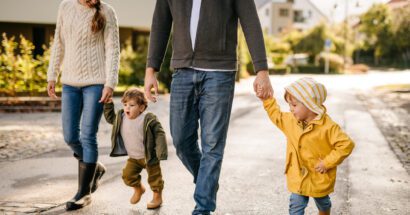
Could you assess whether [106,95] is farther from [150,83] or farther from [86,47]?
[150,83]

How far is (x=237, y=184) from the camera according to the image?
5.80 meters

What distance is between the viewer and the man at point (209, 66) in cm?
392

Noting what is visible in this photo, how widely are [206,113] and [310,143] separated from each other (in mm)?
758

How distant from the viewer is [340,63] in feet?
152

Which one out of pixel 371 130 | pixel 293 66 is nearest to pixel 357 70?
pixel 293 66

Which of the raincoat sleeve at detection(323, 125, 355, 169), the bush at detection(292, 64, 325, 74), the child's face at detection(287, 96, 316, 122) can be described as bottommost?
the bush at detection(292, 64, 325, 74)

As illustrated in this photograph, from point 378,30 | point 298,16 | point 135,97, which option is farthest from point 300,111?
point 298,16

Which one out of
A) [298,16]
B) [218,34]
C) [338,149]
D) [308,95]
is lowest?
[338,149]

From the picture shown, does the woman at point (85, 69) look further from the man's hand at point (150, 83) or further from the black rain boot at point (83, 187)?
the man's hand at point (150, 83)

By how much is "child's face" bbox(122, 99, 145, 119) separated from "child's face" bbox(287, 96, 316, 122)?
1.37 metres

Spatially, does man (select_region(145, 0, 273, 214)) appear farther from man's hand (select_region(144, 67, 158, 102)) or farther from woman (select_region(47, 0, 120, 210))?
woman (select_region(47, 0, 120, 210))

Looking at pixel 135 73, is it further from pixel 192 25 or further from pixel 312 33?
pixel 312 33

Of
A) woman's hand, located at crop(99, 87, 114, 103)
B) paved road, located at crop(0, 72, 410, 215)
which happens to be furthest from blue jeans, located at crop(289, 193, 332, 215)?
woman's hand, located at crop(99, 87, 114, 103)

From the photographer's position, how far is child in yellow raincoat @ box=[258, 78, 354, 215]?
3640 mm
